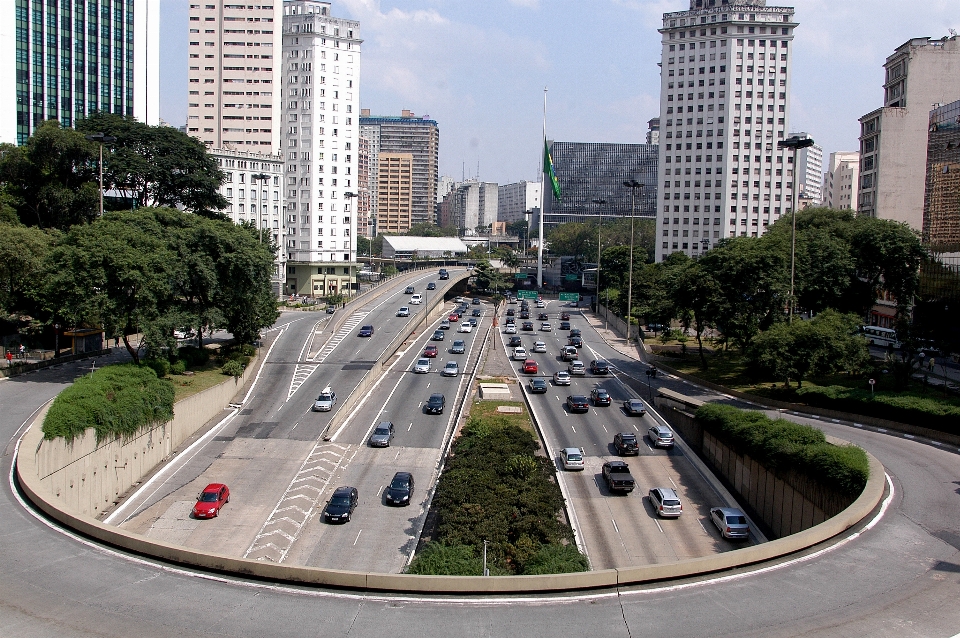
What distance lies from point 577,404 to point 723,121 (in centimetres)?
9839

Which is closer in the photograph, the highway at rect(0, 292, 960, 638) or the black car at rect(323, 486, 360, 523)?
the highway at rect(0, 292, 960, 638)

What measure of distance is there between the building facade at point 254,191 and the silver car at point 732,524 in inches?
3477

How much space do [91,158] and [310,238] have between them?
54.2 metres

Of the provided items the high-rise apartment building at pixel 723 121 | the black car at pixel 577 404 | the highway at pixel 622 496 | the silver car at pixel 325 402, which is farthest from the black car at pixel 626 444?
the high-rise apartment building at pixel 723 121

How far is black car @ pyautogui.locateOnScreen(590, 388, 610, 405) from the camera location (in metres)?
54.2

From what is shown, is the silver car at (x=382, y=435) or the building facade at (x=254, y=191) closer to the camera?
the silver car at (x=382, y=435)

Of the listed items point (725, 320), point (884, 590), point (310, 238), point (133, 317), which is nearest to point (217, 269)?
point (133, 317)

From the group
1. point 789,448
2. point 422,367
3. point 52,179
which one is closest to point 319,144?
point 52,179

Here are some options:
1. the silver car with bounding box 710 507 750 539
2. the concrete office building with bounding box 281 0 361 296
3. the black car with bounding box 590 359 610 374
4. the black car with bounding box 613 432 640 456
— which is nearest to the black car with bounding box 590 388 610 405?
the black car with bounding box 613 432 640 456

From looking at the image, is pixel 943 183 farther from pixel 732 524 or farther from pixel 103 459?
pixel 103 459

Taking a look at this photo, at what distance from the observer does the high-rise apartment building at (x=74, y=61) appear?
329ft

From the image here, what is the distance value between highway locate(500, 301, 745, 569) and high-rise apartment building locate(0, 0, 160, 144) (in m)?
82.3

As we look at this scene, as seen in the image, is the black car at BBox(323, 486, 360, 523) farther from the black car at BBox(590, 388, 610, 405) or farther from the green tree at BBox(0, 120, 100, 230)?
Result: the green tree at BBox(0, 120, 100, 230)

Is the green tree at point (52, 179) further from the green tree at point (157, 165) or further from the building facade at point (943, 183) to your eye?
the building facade at point (943, 183)
